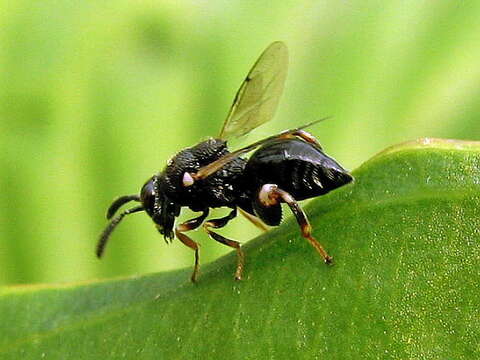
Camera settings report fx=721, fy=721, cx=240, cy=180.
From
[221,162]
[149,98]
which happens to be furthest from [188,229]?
[149,98]

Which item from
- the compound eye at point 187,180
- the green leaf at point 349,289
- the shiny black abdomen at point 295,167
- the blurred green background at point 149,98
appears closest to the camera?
the green leaf at point 349,289

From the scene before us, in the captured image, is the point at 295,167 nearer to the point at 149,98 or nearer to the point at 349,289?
the point at 349,289

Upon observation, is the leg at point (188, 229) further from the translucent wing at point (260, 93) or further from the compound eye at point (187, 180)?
the translucent wing at point (260, 93)

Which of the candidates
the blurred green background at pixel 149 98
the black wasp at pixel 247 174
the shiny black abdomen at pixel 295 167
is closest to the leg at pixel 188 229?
the black wasp at pixel 247 174

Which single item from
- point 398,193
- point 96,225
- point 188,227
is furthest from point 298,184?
point 96,225

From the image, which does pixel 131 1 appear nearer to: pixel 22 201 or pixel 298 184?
pixel 22 201
